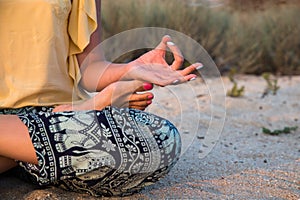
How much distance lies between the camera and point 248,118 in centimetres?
340

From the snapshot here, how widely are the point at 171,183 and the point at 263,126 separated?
130cm

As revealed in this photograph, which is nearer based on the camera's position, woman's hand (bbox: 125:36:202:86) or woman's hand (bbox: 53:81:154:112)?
woman's hand (bbox: 125:36:202:86)

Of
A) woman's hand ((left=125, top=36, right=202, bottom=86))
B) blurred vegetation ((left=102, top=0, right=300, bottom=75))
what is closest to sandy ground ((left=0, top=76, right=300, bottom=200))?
woman's hand ((left=125, top=36, right=202, bottom=86))

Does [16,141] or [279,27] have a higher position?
[16,141]

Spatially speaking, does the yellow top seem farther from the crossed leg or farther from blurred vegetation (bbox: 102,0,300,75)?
blurred vegetation (bbox: 102,0,300,75)

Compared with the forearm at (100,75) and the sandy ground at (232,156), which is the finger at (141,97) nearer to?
the forearm at (100,75)

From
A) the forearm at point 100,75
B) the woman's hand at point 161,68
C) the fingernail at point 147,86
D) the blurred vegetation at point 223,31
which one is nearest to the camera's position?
the woman's hand at point 161,68

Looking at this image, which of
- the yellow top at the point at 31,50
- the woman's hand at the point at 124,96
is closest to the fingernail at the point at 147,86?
the woman's hand at the point at 124,96

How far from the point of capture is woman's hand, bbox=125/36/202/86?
1678 millimetres

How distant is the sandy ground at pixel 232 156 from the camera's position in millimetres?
1978

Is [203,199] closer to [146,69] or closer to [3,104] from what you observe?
[146,69]

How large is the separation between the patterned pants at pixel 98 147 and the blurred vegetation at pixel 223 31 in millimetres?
3158

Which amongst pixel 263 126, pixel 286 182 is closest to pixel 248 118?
pixel 263 126

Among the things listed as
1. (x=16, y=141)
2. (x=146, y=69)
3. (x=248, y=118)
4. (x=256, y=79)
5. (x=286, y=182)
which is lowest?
(x=256, y=79)
